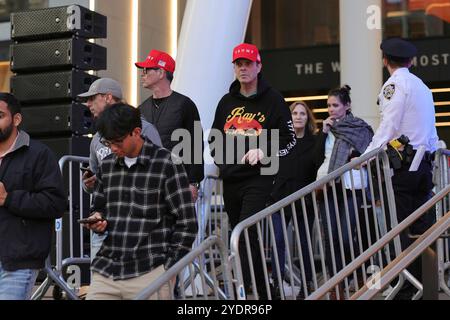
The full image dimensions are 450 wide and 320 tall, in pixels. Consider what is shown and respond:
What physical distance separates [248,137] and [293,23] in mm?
13292

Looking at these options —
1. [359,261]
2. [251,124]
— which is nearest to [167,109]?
[251,124]

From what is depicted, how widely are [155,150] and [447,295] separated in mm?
3309

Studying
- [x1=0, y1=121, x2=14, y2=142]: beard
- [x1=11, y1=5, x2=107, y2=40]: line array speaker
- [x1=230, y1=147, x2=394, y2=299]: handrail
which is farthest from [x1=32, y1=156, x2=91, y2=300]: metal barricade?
[x1=230, y1=147, x2=394, y2=299]: handrail

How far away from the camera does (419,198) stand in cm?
764

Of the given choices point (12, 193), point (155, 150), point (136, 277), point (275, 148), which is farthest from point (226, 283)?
point (275, 148)

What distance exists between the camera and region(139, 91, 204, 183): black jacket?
7691mm

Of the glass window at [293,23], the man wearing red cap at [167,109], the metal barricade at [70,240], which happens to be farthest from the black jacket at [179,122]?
the glass window at [293,23]

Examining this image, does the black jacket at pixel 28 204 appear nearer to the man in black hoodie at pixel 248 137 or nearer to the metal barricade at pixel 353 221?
the metal barricade at pixel 353 221

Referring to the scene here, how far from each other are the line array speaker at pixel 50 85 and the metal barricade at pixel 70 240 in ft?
3.56

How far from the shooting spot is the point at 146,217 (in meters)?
5.29

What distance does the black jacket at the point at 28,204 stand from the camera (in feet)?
19.5

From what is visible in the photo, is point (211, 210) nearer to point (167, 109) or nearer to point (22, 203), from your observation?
point (167, 109)
